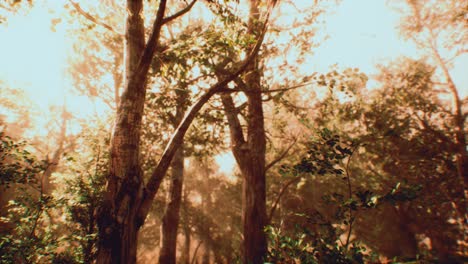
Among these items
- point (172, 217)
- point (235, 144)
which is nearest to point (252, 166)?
point (235, 144)

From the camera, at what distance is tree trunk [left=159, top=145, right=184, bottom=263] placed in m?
9.23

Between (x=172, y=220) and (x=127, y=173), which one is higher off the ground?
(x=127, y=173)

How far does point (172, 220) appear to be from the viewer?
964 centimetres

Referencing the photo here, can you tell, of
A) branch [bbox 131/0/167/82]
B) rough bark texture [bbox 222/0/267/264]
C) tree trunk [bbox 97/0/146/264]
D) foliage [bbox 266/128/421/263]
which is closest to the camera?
foliage [bbox 266/128/421/263]

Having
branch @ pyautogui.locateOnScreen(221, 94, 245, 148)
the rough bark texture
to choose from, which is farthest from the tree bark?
branch @ pyautogui.locateOnScreen(221, 94, 245, 148)

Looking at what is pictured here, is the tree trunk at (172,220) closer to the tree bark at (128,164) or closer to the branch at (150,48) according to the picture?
the tree bark at (128,164)

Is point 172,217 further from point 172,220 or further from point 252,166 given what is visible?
point 252,166

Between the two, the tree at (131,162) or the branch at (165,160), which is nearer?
the tree at (131,162)

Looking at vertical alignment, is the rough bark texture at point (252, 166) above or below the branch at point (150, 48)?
below

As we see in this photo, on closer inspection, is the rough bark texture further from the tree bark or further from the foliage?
the foliage

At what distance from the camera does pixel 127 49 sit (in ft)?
14.7

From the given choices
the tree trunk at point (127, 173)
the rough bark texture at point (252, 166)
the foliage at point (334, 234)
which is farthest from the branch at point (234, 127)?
the foliage at point (334, 234)

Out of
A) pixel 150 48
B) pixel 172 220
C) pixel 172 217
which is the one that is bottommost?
pixel 172 220

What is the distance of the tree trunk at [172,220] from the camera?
9.23 m
